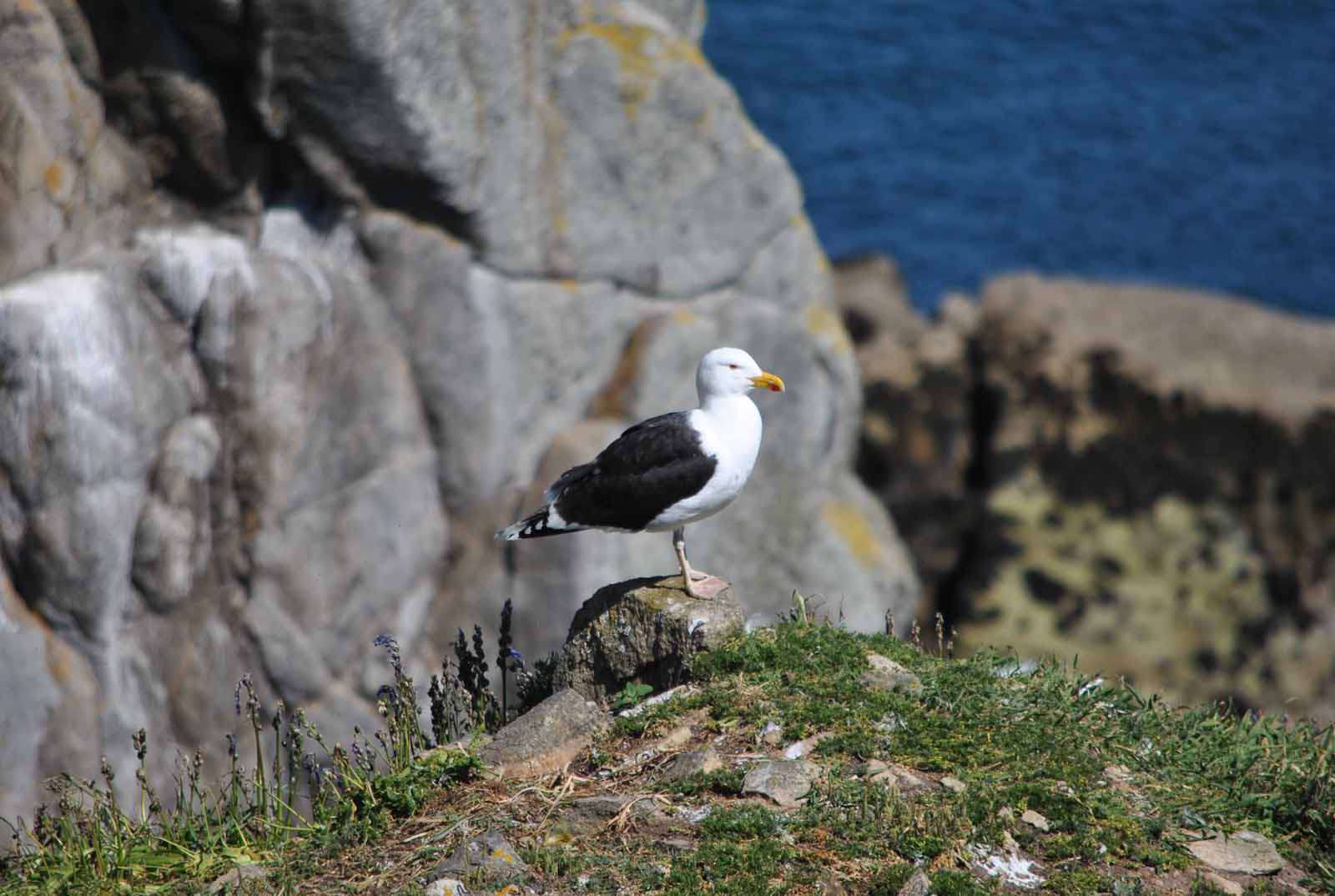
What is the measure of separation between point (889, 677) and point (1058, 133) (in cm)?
2052

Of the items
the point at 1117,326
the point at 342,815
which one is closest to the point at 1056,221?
the point at 1117,326

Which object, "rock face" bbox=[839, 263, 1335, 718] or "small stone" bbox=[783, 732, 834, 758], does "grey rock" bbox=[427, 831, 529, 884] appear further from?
"rock face" bbox=[839, 263, 1335, 718]

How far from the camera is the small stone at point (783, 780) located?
5.21 metres

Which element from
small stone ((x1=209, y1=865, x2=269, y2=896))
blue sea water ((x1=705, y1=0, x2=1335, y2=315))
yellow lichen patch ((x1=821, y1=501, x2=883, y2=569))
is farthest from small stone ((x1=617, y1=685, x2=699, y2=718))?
blue sea water ((x1=705, y1=0, x2=1335, y2=315))

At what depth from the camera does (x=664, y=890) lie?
15.5ft

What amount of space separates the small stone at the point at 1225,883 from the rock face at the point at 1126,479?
8695 millimetres

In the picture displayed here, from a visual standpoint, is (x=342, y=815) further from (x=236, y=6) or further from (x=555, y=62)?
(x=555, y=62)

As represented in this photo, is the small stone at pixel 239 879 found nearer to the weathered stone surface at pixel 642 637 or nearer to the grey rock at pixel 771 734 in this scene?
the weathered stone surface at pixel 642 637

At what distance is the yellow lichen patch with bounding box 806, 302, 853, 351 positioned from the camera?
12758 mm

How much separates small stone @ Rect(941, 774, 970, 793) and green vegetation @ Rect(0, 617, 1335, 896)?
0.8 inches

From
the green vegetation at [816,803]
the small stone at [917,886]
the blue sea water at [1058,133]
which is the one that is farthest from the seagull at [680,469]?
the blue sea water at [1058,133]

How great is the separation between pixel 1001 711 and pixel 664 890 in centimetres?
175

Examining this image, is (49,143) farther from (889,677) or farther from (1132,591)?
(1132,591)

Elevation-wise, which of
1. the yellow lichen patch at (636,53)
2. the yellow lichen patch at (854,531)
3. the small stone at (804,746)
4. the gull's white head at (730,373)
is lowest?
the yellow lichen patch at (854,531)
